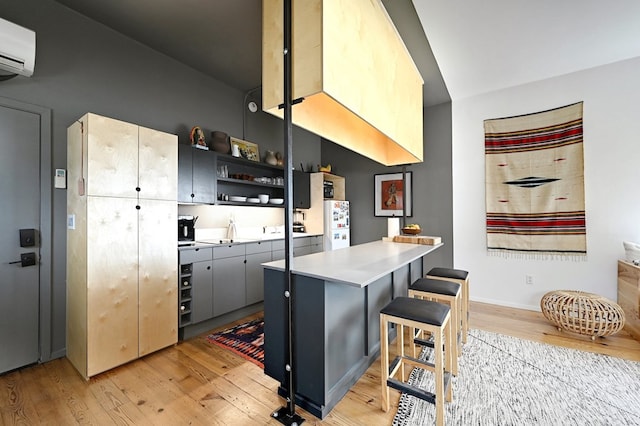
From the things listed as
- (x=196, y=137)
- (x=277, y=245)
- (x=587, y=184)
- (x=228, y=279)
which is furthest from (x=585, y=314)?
(x=196, y=137)

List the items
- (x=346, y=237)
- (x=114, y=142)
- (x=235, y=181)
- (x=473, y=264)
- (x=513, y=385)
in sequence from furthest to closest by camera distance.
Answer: (x=346, y=237) → (x=473, y=264) → (x=235, y=181) → (x=114, y=142) → (x=513, y=385)

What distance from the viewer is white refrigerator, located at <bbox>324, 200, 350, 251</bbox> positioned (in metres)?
4.74

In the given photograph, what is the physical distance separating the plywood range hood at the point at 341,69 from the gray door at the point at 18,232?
2141 millimetres

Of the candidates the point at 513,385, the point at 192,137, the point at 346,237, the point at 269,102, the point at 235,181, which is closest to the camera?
the point at 269,102

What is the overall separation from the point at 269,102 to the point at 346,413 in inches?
78.8

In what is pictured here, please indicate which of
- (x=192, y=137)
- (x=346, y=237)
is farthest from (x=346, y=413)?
(x=346, y=237)

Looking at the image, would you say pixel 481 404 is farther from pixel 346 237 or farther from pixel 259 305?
pixel 346 237

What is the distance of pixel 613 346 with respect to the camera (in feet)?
8.56

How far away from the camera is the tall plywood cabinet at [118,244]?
214cm

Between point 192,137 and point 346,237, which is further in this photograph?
point 346,237

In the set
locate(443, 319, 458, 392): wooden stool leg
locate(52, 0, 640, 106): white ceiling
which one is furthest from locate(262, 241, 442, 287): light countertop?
locate(52, 0, 640, 106): white ceiling

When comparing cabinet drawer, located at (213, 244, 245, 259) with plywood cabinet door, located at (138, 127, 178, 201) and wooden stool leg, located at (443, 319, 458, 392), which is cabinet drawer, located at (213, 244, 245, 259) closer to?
plywood cabinet door, located at (138, 127, 178, 201)

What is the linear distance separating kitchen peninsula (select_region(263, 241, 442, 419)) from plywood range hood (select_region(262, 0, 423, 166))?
3.24 feet

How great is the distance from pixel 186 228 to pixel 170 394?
1.75 meters
